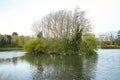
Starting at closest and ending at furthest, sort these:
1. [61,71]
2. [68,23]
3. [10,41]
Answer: [61,71] → [68,23] → [10,41]

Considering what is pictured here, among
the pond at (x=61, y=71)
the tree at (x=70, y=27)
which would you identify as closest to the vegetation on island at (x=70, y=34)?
the tree at (x=70, y=27)

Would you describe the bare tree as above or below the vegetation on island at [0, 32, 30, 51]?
above

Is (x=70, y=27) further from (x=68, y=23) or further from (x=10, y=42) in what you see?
(x=10, y=42)

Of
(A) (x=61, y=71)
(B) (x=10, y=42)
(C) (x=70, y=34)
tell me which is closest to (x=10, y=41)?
(B) (x=10, y=42)

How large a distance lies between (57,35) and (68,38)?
3.04 m

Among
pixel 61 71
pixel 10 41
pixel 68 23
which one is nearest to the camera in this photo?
pixel 61 71

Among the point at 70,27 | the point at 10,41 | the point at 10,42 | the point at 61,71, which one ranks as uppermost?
the point at 70,27

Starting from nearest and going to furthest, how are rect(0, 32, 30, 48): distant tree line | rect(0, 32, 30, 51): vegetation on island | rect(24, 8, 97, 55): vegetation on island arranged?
rect(24, 8, 97, 55): vegetation on island
rect(0, 32, 30, 51): vegetation on island
rect(0, 32, 30, 48): distant tree line

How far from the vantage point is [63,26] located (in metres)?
49.6

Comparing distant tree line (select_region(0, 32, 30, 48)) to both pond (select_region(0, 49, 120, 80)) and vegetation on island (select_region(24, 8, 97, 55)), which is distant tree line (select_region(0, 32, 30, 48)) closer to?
vegetation on island (select_region(24, 8, 97, 55))

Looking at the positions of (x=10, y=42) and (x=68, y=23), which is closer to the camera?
(x=68, y=23)

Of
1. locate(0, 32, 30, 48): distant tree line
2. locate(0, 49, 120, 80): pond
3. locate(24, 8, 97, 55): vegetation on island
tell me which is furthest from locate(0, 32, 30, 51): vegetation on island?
locate(0, 49, 120, 80): pond

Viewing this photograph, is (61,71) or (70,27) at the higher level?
Result: (70,27)

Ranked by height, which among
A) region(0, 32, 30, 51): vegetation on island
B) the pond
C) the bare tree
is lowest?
the pond
